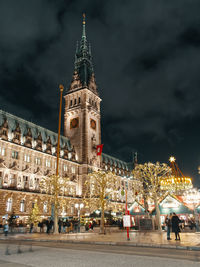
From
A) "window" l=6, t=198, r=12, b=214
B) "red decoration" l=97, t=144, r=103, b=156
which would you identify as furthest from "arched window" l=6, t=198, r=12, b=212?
"red decoration" l=97, t=144, r=103, b=156

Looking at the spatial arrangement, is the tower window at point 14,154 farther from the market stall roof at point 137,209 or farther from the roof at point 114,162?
the roof at point 114,162

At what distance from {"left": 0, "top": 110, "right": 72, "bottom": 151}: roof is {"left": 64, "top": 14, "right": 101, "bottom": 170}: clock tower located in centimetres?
480

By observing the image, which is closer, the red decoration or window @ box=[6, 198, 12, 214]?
window @ box=[6, 198, 12, 214]

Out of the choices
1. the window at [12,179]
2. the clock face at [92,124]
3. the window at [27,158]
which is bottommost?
the window at [12,179]

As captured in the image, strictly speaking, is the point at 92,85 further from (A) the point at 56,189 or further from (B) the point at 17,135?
(A) the point at 56,189

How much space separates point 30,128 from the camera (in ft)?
234

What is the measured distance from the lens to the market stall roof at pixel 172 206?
41750 millimetres

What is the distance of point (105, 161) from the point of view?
113062 millimetres

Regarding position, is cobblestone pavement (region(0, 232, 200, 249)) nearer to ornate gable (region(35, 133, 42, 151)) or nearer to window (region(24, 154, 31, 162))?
window (region(24, 154, 31, 162))

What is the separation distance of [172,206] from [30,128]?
1836 inches

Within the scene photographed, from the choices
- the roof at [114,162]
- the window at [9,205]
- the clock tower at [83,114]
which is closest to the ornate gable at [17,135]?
the window at [9,205]

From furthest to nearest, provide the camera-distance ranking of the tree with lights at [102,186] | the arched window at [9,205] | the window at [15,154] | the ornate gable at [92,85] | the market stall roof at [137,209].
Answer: the ornate gable at [92,85]
the window at [15,154]
the arched window at [9,205]
the market stall roof at [137,209]
the tree with lights at [102,186]

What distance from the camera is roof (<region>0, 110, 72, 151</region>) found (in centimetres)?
6517

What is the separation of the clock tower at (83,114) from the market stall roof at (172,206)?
41.4 meters
